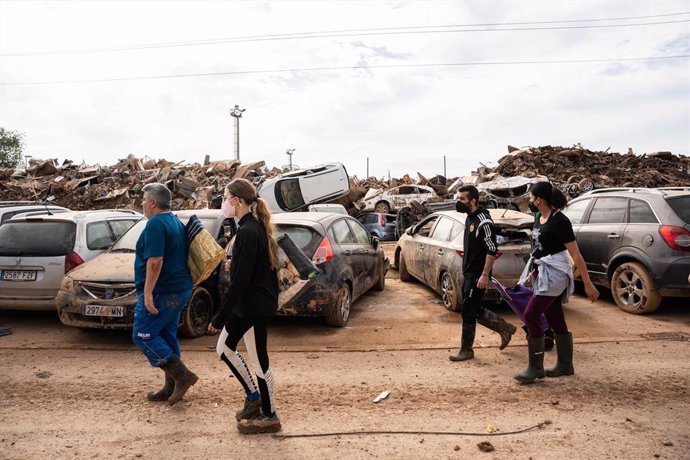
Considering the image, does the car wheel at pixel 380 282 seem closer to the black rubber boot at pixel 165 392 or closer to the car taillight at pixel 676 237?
the car taillight at pixel 676 237

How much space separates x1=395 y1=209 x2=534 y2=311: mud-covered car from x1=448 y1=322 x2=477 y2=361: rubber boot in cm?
177

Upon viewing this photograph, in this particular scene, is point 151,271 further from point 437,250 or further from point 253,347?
point 437,250

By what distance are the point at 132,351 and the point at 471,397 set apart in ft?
12.7

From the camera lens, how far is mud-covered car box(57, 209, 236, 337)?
580 centimetres

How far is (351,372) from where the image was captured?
16.4ft

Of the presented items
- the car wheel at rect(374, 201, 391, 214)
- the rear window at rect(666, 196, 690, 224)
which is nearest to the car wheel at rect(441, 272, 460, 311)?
the rear window at rect(666, 196, 690, 224)

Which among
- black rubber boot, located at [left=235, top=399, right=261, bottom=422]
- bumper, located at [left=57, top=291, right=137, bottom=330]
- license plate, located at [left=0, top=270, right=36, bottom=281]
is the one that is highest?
license plate, located at [left=0, top=270, right=36, bottom=281]

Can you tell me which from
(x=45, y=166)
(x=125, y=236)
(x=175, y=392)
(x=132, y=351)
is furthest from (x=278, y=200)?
(x=45, y=166)

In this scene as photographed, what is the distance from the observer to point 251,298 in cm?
355

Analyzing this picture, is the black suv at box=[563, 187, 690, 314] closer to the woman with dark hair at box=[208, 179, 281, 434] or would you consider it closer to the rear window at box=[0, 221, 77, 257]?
the woman with dark hair at box=[208, 179, 281, 434]

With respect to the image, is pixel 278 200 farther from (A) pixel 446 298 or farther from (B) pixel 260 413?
(B) pixel 260 413

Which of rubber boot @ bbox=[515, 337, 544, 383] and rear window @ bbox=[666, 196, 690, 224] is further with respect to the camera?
rear window @ bbox=[666, 196, 690, 224]

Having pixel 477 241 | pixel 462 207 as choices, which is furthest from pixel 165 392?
pixel 462 207

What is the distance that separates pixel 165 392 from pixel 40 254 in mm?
3580
